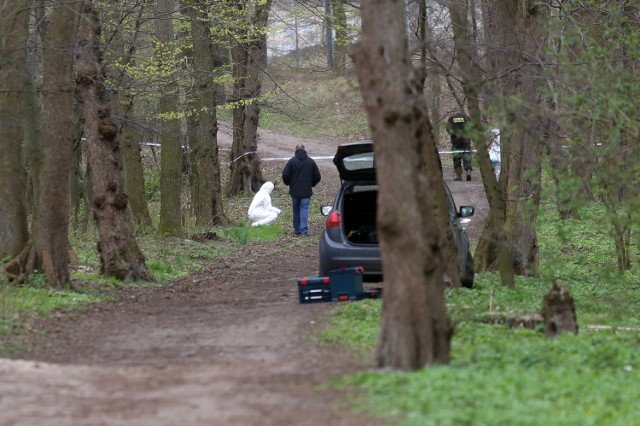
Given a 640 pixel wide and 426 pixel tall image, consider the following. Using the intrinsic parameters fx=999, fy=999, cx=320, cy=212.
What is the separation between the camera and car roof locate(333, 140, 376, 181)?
44.7ft

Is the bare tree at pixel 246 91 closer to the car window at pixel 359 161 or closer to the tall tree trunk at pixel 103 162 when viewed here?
the tall tree trunk at pixel 103 162

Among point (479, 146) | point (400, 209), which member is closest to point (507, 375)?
point (400, 209)

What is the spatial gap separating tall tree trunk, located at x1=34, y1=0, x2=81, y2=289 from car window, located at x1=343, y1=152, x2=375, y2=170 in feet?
12.5

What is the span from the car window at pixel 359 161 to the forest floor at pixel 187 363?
2.00 metres

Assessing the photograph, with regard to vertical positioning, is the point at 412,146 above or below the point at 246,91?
below

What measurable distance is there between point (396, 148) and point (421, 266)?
93cm

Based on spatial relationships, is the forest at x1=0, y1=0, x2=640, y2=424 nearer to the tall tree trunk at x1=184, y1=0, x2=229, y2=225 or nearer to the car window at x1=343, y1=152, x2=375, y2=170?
the tall tree trunk at x1=184, y1=0, x2=229, y2=225

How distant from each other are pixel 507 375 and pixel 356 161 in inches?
271

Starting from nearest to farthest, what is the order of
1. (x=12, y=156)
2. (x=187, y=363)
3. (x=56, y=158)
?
1. (x=187, y=363)
2. (x=56, y=158)
3. (x=12, y=156)

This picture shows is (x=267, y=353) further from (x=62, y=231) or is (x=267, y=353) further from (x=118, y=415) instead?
(x=62, y=231)

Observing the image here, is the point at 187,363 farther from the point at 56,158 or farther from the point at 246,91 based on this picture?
the point at 246,91

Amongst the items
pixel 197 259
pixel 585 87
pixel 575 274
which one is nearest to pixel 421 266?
pixel 585 87

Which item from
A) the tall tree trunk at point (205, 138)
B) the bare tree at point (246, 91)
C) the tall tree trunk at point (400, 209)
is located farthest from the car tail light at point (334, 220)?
the tall tree trunk at point (205, 138)

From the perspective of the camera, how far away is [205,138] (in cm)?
2494
